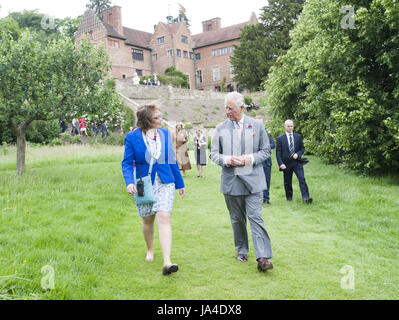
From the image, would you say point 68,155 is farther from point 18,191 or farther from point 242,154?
point 242,154

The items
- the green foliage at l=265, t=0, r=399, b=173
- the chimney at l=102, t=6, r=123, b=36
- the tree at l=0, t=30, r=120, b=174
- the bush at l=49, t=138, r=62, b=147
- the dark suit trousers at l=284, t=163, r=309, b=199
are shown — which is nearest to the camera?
the dark suit trousers at l=284, t=163, r=309, b=199

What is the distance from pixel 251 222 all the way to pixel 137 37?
186ft

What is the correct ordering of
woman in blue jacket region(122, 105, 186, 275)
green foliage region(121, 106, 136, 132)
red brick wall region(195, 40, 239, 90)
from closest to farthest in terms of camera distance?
woman in blue jacket region(122, 105, 186, 275)
green foliage region(121, 106, 136, 132)
red brick wall region(195, 40, 239, 90)

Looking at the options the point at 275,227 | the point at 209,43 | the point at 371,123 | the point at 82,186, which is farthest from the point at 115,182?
the point at 209,43

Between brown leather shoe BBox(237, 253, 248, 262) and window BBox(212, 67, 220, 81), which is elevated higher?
window BBox(212, 67, 220, 81)

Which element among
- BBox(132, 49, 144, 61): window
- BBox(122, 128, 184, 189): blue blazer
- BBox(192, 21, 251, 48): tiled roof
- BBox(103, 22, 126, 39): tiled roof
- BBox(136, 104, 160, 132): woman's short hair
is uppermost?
BBox(192, 21, 251, 48): tiled roof

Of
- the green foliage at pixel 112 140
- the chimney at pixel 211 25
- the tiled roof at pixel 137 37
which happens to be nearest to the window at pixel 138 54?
the tiled roof at pixel 137 37

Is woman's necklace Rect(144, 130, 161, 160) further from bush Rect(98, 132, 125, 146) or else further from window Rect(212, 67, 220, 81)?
window Rect(212, 67, 220, 81)

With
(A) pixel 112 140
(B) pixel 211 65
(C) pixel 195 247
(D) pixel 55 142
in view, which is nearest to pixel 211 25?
(B) pixel 211 65

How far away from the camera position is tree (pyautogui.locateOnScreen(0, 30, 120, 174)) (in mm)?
12539

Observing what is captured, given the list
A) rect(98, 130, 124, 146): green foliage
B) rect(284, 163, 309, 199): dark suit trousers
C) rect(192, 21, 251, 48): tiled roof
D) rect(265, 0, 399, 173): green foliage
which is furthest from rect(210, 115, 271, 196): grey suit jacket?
rect(192, 21, 251, 48): tiled roof

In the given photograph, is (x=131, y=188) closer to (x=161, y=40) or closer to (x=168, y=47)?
(x=168, y=47)

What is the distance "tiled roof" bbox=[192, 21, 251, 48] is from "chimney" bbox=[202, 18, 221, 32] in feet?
7.36

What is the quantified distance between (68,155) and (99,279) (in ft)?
53.9
